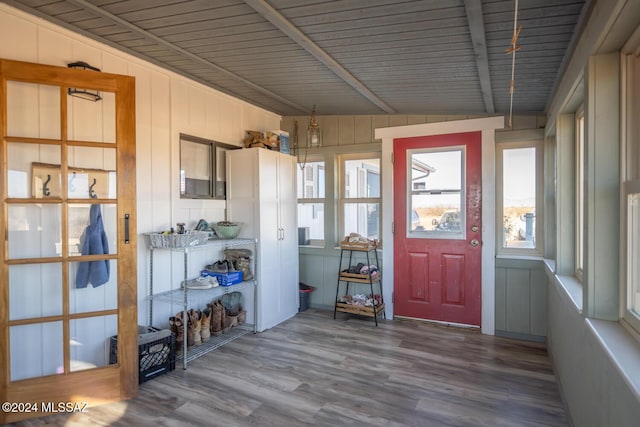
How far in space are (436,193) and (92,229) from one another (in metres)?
3.19

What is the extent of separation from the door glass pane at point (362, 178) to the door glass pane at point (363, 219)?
0.14 metres

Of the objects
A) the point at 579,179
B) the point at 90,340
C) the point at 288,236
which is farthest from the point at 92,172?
the point at 579,179

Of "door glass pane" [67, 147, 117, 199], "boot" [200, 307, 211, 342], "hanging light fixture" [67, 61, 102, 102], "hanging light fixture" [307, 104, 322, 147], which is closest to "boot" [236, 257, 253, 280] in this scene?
"boot" [200, 307, 211, 342]

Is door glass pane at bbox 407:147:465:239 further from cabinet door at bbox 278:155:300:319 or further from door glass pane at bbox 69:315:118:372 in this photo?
door glass pane at bbox 69:315:118:372

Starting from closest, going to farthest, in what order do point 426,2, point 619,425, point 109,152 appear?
point 619,425, point 426,2, point 109,152

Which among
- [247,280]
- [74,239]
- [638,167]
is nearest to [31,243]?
[74,239]

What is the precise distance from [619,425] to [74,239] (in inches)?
116

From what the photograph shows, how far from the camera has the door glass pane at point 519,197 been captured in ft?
11.8

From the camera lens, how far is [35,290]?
235 cm

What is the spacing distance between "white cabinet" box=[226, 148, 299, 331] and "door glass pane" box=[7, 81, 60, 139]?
1.69 m

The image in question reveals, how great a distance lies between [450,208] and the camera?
154 inches

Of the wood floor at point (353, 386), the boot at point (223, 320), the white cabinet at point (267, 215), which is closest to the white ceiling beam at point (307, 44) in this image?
the white cabinet at point (267, 215)

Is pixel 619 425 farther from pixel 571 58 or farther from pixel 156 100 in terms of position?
pixel 156 100

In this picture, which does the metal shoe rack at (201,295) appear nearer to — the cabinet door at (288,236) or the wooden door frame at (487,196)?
the cabinet door at (288,236)
